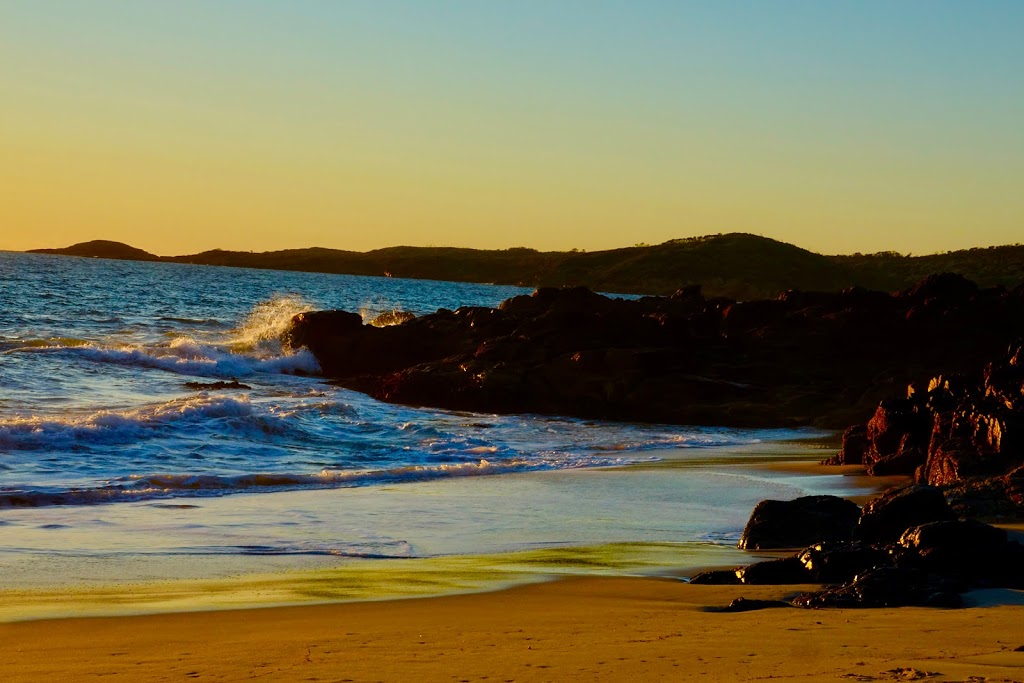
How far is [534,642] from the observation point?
20.8 feet

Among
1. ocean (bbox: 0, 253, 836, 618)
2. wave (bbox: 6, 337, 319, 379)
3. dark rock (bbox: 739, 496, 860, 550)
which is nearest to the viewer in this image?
dark rock (bbox: 739, 496, 860, 550)

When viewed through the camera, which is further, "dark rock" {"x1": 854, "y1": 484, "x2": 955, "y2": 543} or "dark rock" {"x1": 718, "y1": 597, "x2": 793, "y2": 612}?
"dark rock" {"x1": 854, "y1": 484, "x2": 955, "y2": 543}

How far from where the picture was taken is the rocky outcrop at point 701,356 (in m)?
25.3

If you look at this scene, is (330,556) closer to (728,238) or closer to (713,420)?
(713,420)

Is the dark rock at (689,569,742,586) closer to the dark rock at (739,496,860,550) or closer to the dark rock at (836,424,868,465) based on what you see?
the dark rock at (739,496,860,550)

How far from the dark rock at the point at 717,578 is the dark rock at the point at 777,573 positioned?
1.9 inches

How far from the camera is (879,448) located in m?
15.7

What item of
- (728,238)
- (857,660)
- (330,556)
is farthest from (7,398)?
(728,238)

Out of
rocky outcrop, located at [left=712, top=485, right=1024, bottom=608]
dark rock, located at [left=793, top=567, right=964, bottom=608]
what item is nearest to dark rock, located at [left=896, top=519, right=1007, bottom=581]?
rocky outcrop, located at [left=712, top=485, right=1024, bottom=608]

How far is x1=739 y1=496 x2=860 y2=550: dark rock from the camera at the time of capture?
32.6 feet

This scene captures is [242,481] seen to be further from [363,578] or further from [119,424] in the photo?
[363,578]

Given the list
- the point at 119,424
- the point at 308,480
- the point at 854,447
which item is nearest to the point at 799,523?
the point at 854,447

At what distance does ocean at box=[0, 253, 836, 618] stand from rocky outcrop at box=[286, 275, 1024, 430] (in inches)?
49.1

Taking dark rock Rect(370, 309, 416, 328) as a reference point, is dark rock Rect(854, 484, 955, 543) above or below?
below
